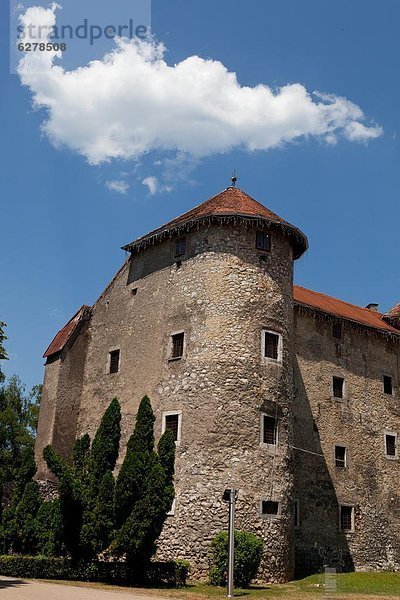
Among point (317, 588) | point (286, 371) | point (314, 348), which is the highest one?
point (314, 348)

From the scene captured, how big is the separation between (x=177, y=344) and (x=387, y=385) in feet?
45.0

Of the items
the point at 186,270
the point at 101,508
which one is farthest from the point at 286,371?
the point at 101,508

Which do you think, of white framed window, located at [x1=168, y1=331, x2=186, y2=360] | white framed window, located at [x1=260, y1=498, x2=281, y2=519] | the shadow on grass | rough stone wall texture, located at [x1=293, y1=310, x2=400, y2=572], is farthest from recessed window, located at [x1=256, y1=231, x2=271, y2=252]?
the shadow on grass

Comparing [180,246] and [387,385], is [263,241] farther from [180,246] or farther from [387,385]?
[387,385]

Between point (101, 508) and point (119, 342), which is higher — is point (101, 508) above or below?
below

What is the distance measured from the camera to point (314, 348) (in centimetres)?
3341

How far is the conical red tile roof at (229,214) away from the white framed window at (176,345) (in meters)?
4.70

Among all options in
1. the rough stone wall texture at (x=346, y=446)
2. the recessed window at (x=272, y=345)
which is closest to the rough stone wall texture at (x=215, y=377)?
the recessed window at (x=272, y=345)

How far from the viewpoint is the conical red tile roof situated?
28.4 metres

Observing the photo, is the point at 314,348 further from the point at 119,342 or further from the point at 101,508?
the point at 101,508

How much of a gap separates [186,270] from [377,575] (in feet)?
49.6

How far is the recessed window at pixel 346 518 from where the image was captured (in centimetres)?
3177

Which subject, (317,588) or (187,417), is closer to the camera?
(317,588)

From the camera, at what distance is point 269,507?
2538 cm
